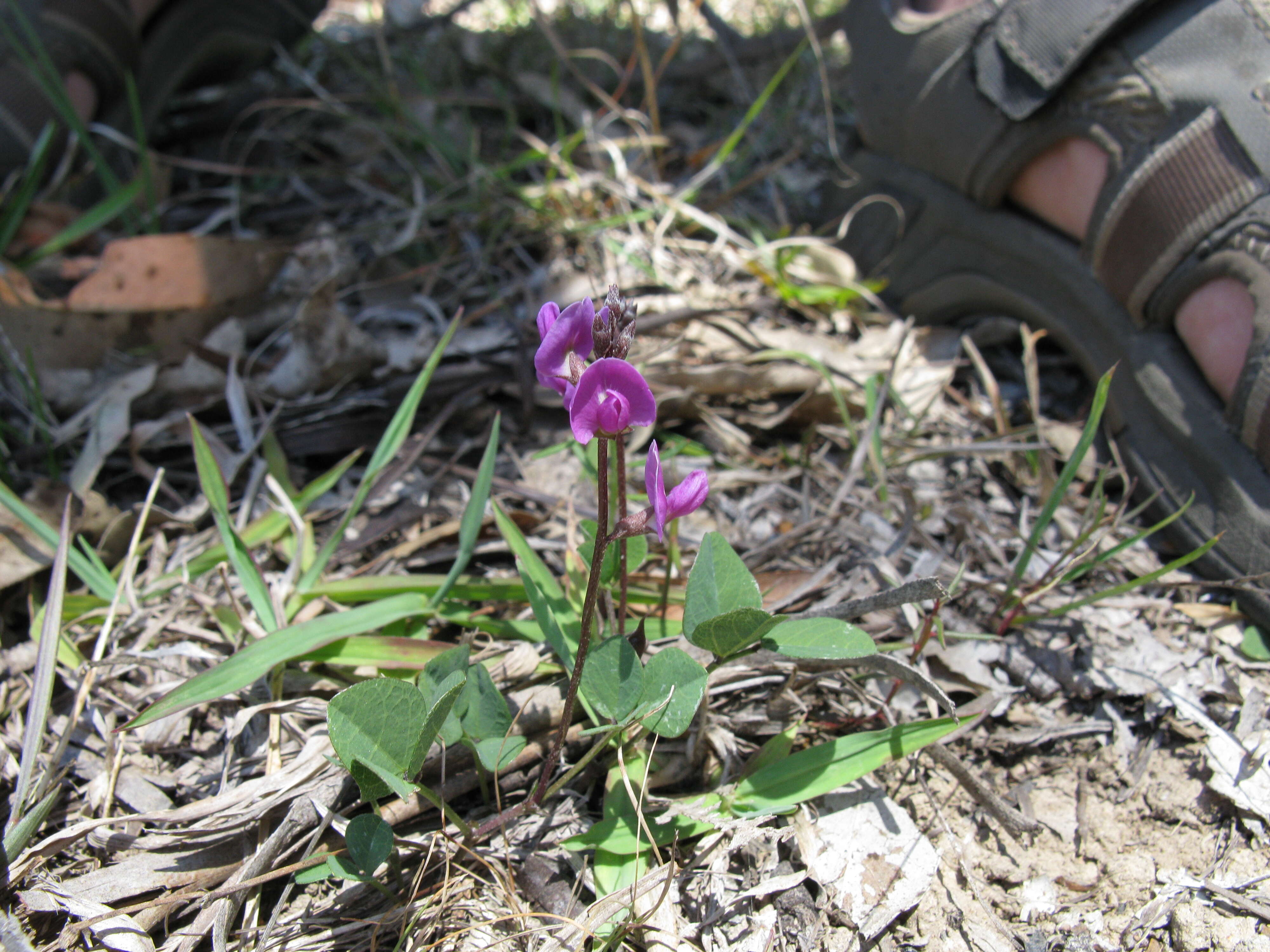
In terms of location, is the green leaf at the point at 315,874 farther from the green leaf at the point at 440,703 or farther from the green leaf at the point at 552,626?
the green leaf at the point at 552,626

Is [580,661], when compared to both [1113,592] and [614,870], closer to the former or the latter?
[614,870]

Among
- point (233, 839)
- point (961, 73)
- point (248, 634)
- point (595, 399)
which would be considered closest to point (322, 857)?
point (233, 839)

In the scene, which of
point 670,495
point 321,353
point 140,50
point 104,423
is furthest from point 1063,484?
point 140,50

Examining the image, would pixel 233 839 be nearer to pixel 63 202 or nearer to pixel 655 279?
pixel 655 279

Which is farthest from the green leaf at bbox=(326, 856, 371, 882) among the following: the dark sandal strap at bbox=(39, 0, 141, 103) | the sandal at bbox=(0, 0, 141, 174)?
the dark sandal strap at bbox=(39, 0, 141, 103)

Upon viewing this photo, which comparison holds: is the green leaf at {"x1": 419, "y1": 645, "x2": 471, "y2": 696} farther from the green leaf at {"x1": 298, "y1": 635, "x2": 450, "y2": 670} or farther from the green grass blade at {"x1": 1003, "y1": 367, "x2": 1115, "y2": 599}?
the green grass blade at {"x1": 1003, "y1": 367, "x2": 1115, "y2": 599}
